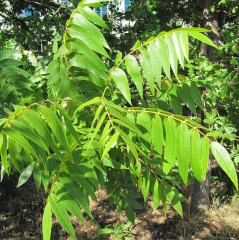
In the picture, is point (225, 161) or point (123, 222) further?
point (123, 222)

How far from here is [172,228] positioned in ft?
11.6

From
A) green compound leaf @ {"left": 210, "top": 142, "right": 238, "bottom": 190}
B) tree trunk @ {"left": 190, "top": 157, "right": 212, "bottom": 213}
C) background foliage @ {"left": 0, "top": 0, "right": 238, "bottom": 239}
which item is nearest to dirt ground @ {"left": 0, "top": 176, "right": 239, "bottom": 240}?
tree trunk @ {"left": 190, "top": 157, "right": 212, "bottom": 213}

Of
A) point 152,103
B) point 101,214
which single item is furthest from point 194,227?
point 152,103

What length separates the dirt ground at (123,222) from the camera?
337cm

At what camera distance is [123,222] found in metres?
3.38

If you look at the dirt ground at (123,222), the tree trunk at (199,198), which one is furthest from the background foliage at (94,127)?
the tree trunk at (199,198)

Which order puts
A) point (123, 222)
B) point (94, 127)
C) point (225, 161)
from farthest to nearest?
point (123, 222) < point (94, 127) < point (225, 161)

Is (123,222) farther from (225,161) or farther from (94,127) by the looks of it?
(225,161)

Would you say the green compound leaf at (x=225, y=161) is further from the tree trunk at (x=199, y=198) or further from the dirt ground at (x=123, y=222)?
the tree trunk at (x=199, y=198)

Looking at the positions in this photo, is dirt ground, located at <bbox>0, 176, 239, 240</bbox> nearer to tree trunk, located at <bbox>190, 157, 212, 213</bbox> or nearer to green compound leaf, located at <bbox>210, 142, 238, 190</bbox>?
tree trunk, located at <bbox>190, 157, 212, 213</bbox>

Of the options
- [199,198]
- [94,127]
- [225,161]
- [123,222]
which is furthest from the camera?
[199,198]

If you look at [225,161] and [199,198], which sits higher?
[225,161]

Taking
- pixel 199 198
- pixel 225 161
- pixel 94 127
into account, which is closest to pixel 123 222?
pixel 199 198

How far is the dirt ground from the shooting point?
337 centimetres
